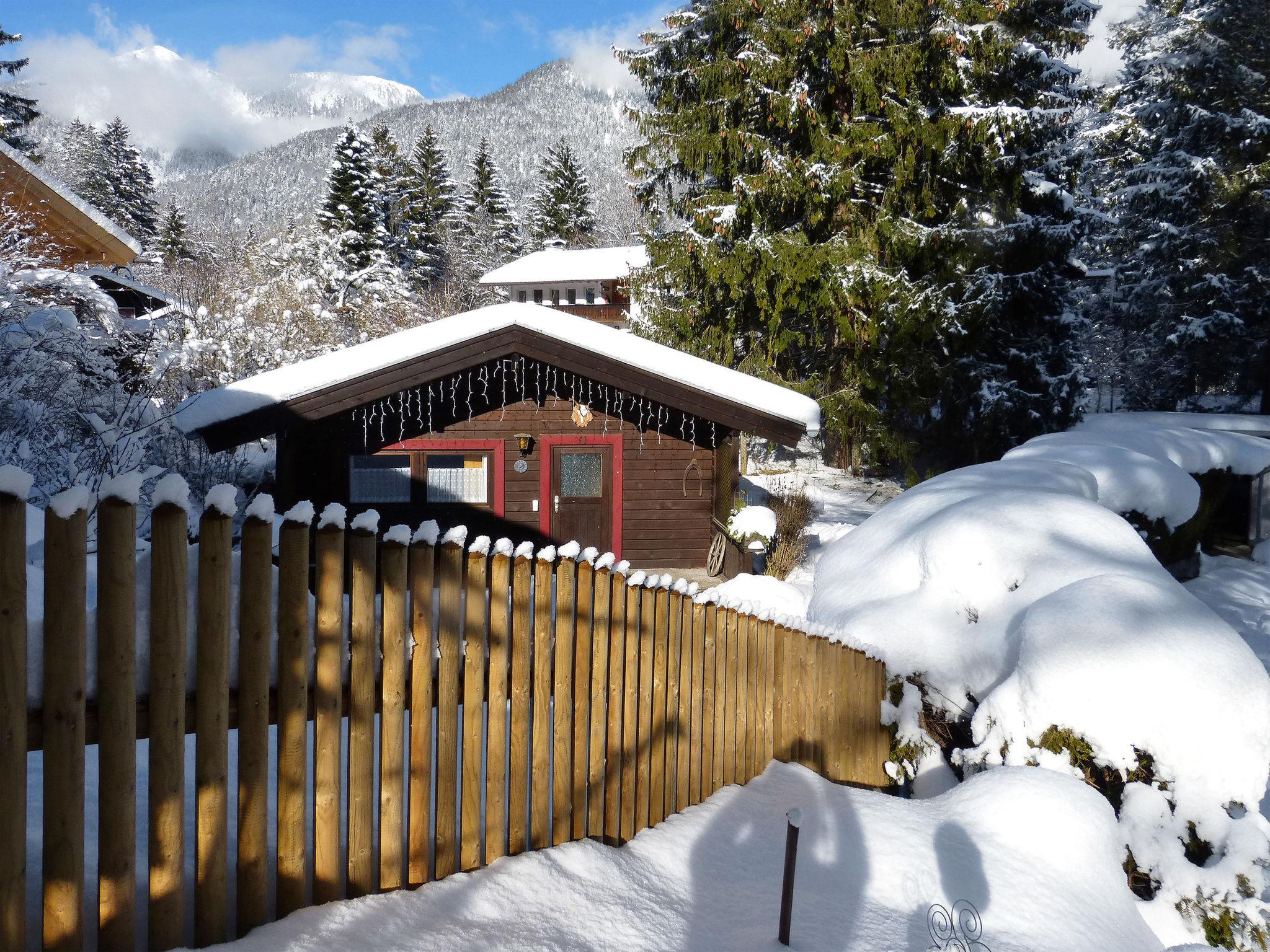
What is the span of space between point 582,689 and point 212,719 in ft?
5.00

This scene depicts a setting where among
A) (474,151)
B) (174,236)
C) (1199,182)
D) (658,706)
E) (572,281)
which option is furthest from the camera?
(474,151)

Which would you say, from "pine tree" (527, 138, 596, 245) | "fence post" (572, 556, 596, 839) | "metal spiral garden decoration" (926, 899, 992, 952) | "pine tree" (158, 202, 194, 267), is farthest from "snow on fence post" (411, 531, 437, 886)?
"pine tree" (527, 138, 596, 245)

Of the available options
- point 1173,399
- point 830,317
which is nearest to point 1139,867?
point 830,317

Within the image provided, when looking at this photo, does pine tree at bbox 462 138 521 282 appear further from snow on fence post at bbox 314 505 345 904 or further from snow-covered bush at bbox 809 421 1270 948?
snow on fence post at bbox 314 505 345 904

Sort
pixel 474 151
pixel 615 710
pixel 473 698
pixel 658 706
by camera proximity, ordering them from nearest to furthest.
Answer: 1. pixel 473 698
2. pixel 615 710
3. pixel 658 706
4. pixel 474 151

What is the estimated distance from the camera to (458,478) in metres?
11.7

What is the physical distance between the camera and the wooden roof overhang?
9773mm

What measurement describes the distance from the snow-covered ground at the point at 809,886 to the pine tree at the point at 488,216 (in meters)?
50.1

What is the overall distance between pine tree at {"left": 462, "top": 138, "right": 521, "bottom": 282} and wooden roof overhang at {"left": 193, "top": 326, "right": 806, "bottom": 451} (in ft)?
139

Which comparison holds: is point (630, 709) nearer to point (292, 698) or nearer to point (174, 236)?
point (292, 698)

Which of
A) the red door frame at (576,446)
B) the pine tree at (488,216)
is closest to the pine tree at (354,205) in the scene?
the pine tree at (488,216)

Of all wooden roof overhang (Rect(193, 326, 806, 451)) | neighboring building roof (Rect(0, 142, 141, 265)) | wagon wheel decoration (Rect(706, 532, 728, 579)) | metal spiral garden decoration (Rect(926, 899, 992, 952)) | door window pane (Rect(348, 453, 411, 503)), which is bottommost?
metal spiral garden decoration (Rect(926, 899, 992, 952))

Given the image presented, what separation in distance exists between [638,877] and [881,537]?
168 inches

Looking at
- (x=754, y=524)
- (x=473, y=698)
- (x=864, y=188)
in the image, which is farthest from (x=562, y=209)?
(x=473, y=698)
